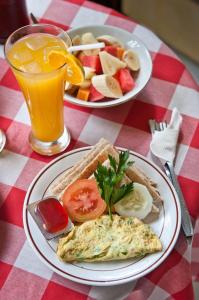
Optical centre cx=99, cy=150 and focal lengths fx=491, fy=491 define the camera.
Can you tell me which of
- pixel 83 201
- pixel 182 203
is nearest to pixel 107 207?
pixel 83 201

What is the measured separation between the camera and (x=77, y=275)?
1.08m

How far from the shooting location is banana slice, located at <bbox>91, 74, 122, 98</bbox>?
1.42 m

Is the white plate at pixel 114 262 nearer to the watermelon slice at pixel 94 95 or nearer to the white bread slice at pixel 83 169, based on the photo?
the white bread slice at pixel 83 169

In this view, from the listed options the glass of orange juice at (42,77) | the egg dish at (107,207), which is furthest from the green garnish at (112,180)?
the glass of orange juice at (42,77)

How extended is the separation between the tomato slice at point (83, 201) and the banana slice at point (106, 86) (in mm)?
329

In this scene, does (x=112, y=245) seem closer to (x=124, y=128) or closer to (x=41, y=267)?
(x=41, y=267)

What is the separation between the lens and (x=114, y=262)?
3.66ft

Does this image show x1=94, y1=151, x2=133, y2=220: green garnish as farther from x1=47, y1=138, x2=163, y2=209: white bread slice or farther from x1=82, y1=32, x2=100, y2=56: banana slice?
x1=82, y1=32, x2=100, y2=56: banana slice

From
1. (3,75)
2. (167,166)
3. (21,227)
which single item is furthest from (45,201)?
(3,75)

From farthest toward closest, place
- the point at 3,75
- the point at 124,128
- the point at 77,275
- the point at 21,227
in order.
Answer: the point at 3,75, the point at 124,128, the point at 21,227, the point at 77,275

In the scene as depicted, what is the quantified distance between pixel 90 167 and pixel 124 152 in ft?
0.33

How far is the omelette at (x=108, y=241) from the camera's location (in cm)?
109

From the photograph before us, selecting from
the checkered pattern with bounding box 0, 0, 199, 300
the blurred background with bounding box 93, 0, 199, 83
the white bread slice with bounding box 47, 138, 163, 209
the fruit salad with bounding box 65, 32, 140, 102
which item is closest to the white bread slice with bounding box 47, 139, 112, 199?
the white bread slice with bounding box 47, 138, 163, 209

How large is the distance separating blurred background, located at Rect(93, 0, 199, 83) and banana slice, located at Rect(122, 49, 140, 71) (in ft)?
3.97
